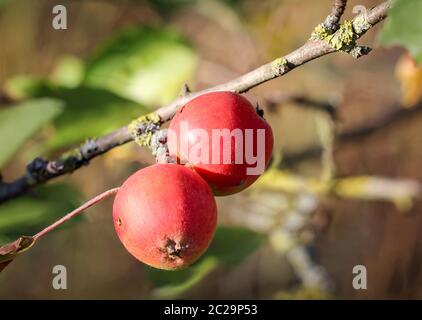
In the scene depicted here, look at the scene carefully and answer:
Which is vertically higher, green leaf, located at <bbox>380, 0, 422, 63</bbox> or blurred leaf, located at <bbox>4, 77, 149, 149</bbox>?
blurred leaf, located at <bbox>4, 77, 149, 149</bbox>

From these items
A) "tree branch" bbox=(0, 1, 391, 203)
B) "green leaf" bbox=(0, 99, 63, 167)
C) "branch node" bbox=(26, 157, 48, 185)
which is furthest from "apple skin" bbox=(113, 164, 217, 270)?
"green leaf" bbox=(0, 99, 63, 167)


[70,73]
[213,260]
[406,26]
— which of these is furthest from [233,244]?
[70,73]

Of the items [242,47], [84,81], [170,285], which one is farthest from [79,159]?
[242,47]

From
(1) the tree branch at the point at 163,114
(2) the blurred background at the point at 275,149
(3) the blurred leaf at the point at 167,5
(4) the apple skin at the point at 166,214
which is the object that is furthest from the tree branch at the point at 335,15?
(3) the blurred leaf at the point at 167,5

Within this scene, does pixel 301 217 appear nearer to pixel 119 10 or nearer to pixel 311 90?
pixel 311 90

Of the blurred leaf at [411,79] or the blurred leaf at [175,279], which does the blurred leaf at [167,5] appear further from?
the blurred leaf at [175,279]

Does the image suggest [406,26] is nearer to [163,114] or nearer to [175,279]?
[163,114]

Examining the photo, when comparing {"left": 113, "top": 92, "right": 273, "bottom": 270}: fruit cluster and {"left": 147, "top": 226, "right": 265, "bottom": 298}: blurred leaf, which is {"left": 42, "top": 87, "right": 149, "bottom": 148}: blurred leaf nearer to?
{"left": 147, "top": 226, "right": 265, "bottom": 298}: blurred leaf
